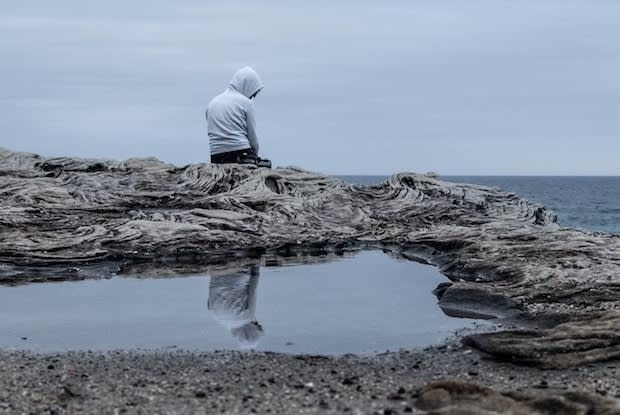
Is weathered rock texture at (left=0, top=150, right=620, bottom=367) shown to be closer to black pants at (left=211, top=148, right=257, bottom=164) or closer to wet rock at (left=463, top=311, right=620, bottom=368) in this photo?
wet rock at (left=463, top=311, right=620, bottom=368)

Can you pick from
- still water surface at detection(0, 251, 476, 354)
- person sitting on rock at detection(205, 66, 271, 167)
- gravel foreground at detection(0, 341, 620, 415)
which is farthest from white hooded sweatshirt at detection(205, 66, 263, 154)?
gravel foreground at detection(0, 341, 620, 415)

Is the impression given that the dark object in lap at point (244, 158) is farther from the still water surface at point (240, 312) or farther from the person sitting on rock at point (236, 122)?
the still water surface at point (240, 312)

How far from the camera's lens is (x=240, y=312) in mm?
8484

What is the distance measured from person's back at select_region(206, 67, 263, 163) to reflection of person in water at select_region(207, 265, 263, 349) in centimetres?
587

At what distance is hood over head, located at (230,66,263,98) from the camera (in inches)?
665

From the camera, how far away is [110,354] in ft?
22.2

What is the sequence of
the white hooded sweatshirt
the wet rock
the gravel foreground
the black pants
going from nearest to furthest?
the gravel foreground
the wet rock
the white hooded sweatshirt
the black pants

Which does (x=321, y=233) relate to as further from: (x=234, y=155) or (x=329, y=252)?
(x=234, y=155)

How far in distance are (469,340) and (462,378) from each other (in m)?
0.96

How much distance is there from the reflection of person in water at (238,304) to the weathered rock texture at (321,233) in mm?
1363

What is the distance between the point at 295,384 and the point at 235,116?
1093 centimetres

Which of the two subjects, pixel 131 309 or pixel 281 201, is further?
pixel 281 201

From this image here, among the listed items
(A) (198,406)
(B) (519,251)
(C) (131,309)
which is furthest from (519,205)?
(A) (198,406)

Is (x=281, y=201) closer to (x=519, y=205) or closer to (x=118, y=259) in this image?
(x=118, y=259)
